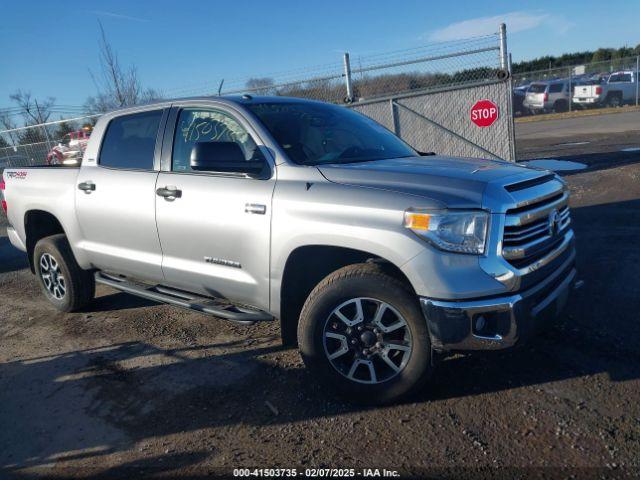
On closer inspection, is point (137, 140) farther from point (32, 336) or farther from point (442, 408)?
point (442, 408)

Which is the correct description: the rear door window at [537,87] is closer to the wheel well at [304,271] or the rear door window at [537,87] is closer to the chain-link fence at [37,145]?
the chain-link fence at [37,145]

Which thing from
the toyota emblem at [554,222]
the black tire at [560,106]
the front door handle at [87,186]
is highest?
the black tire at [560,106]

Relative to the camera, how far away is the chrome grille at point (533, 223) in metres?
2.94

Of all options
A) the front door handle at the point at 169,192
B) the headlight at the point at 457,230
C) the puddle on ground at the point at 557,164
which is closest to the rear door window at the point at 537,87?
the puddle on ground at the point at 557,164

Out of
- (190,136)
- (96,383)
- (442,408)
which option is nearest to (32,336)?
(96,383)

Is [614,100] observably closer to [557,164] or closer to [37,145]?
[557,164]

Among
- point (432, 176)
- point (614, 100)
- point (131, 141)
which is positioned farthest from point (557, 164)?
point (614, 100)

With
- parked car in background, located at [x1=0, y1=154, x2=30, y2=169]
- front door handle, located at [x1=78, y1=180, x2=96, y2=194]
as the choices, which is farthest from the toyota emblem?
parked car in background, located at [x1=0, y1=154, x2=30, y2=169]

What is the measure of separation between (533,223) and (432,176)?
0.65m

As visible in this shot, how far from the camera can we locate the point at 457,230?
288 cm

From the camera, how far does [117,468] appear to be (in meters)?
2.88

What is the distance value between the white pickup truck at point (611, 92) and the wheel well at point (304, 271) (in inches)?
1178

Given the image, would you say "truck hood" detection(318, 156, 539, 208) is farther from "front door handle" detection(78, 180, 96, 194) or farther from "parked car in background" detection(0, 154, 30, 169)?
"parked car in background" detection(0, 154, 30, 169)

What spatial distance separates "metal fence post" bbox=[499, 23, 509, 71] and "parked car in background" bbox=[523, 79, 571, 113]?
2328 cm
